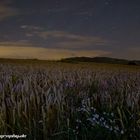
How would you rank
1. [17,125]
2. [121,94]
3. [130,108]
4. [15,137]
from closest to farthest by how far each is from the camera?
1. [15,137]
2. [17,125]
3. [130,108]
4. [121,94]

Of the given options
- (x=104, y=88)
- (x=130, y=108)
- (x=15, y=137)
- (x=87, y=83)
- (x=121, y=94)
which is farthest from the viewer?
(x=87, y=83)

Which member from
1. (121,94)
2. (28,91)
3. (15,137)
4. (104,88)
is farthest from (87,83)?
(15,137)

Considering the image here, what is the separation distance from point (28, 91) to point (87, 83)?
1545 mm

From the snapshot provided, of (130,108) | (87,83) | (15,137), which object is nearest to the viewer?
(15,137)

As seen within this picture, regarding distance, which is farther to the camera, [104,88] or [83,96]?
[104,88]

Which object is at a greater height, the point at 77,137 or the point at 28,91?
the point at 28,91

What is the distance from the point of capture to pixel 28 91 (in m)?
3.74

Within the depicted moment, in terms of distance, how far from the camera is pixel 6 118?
3156 millimetres

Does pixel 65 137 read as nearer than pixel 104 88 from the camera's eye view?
Yes

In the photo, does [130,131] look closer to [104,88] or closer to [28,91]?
[28,91]

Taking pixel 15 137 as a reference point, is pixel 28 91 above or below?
above

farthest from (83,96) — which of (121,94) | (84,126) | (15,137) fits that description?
(15,137)

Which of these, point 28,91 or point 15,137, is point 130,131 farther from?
point 28,91

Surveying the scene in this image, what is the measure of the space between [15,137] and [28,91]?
963mm
